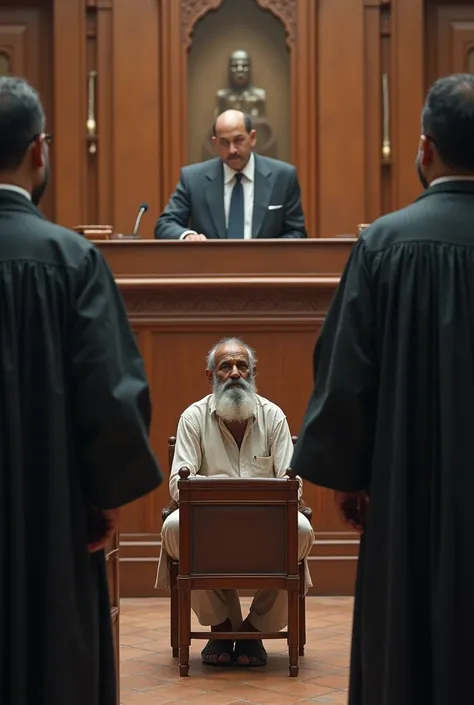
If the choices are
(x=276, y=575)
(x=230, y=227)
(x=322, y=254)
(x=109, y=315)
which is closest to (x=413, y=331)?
(x=109, y=315)

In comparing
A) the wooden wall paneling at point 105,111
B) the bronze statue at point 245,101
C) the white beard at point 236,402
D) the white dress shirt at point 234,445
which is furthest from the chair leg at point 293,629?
the bronze statue at point 245,101

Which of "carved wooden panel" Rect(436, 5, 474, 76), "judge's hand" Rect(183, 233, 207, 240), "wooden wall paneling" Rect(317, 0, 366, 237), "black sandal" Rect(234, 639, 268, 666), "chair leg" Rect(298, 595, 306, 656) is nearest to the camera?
"black sandal" Rect(234, 639, 268, 666)

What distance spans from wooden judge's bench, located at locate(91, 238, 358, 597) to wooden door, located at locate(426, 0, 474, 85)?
11.1 feet

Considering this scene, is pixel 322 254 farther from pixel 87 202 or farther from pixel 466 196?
pixel 466 196

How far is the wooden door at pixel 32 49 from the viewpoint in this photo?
9.82m

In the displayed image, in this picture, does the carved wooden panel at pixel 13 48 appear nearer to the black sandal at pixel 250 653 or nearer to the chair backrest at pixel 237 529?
the chair backrest at pixel 237 529

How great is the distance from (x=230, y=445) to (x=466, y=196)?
286 cm

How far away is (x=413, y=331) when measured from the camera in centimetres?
307

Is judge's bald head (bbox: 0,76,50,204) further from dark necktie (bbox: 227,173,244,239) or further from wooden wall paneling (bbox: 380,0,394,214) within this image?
wooden wall paneling (bbox: 380,0,394,214)

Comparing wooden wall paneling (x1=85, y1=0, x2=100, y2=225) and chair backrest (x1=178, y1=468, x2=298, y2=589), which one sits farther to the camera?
wooden wall paneling (x1=85, y1=0, x2=100, y2=225)

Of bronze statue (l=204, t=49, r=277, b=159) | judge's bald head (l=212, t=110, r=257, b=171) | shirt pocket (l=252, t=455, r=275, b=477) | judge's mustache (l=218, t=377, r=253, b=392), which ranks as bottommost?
shirt pocket (l=252, t=455, r=275, b=477)

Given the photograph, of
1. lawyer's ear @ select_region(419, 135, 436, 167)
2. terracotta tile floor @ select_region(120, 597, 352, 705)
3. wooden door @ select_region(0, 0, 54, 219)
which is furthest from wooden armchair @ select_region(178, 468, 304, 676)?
wooden door @ select_region(0, 0, 54, 219)

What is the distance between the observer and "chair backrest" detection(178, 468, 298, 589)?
534 centimetres

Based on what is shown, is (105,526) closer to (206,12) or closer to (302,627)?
(302,627)
